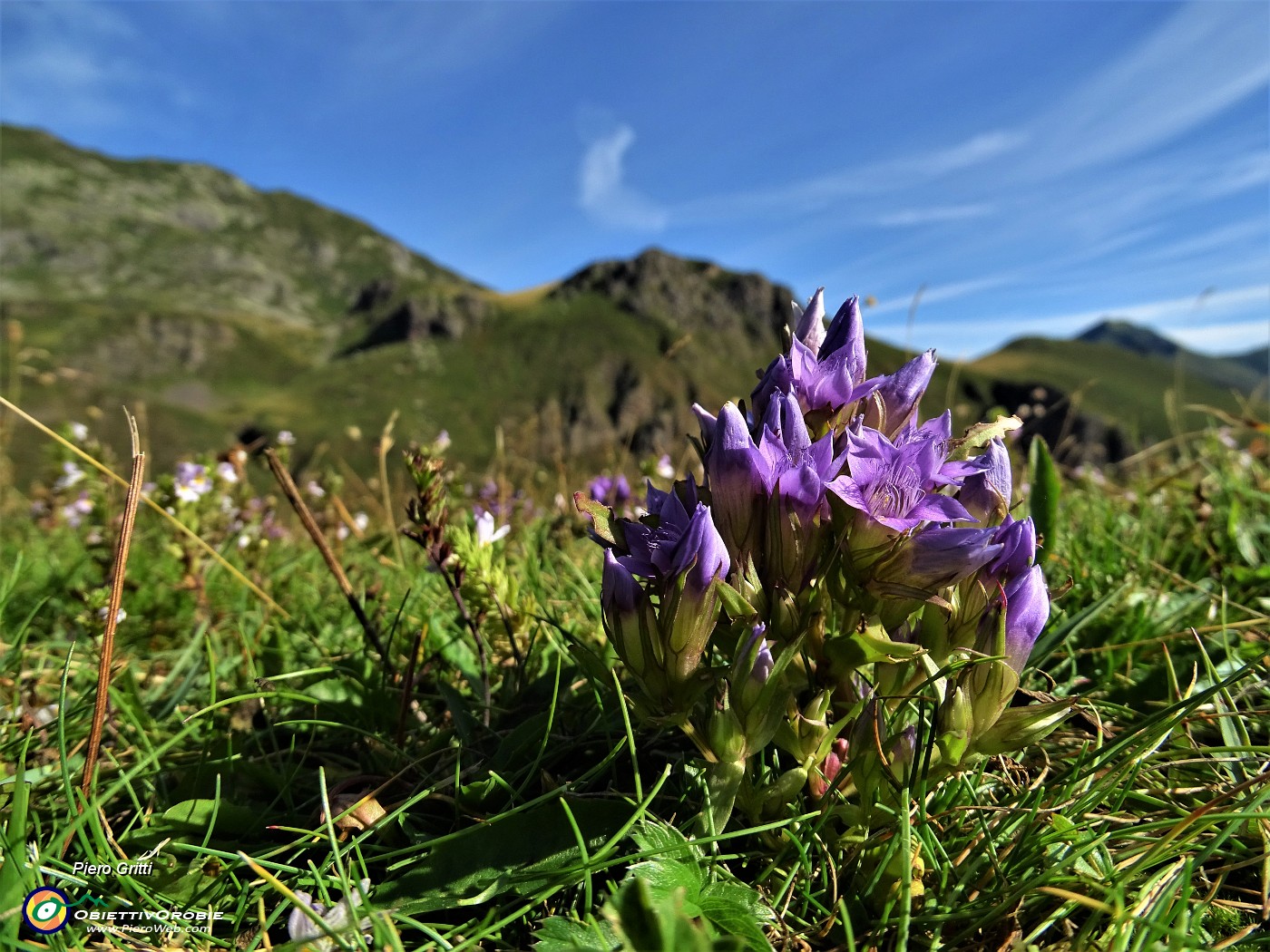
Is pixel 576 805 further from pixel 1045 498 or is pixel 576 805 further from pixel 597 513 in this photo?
pixel 1045 498

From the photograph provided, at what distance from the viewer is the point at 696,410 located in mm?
1606

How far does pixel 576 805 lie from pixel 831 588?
0.76 meters

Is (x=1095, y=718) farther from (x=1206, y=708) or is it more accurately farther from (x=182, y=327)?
(x=182, y=327)

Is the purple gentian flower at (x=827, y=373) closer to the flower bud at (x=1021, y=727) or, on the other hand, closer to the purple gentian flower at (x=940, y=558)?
the purple gentian flower at (x=940, y=558)

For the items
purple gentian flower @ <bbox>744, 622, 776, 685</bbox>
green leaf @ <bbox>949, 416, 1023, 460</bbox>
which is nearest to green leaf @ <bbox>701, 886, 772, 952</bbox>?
purple gentian flower @ <bbox>744, 622, 776, 685</bbox>

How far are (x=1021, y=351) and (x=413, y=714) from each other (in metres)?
208

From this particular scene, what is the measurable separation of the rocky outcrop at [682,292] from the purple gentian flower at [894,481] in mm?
170759

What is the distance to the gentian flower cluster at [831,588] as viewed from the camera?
1.46 m

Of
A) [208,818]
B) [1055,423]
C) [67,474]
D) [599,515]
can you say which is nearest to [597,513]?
[599,515]

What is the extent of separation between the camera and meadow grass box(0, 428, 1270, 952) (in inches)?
56.7

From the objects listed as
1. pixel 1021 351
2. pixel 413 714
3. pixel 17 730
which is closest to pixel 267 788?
pixel 413 714

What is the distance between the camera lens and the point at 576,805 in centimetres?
168

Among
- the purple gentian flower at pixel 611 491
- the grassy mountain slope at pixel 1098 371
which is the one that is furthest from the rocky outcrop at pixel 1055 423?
the grassy mountain slope at pixel 1098 371

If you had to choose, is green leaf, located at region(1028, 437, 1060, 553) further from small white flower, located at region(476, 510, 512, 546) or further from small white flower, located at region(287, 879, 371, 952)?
small white flower, located at region(287, 879, 371, 952)
